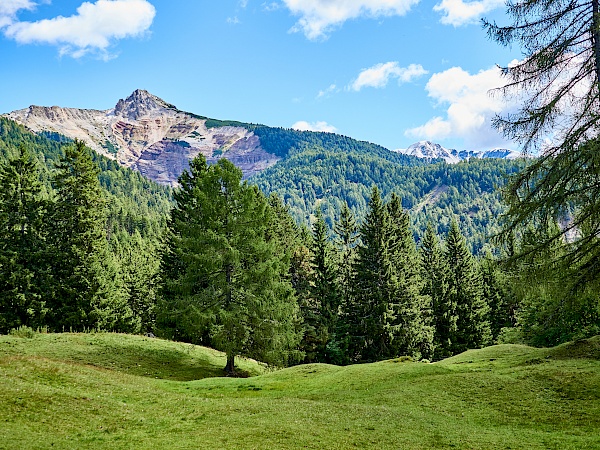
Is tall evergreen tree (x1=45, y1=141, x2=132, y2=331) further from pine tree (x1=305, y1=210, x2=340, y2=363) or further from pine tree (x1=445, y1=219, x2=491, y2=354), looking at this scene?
pine tree (x1=445, y1=219, x2=491, y2=354)

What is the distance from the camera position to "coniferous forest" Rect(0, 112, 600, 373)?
30.8 m

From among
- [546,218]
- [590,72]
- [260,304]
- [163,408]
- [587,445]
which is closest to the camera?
[587,445]

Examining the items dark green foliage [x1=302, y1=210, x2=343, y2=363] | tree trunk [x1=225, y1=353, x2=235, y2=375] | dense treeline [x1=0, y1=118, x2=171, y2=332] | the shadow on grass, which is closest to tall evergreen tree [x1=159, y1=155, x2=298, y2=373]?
tree trunk [x1=225, y1=353, x2=235, y2=375]

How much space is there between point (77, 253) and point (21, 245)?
5204 millimetres

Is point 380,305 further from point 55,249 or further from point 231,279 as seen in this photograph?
point 55,249

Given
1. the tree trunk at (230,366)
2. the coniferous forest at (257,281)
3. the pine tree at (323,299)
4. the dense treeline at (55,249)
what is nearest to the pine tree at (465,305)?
the coniferous forest at (257,281)

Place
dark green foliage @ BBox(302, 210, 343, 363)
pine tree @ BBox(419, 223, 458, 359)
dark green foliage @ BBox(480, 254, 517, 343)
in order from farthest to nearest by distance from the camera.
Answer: dark green foliage @ BBox(480, 254, 517, 343)
pine tree @ BBox(419, 223, 458, 359)
dark green foliage @ BBox(302, 210, 343, 363)

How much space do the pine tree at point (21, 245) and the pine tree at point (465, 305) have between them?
4917cm

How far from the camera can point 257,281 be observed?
32.1m

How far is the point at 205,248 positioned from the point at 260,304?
224 inches

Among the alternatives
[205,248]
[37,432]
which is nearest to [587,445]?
[37,432]

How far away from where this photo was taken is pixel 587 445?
12312mm

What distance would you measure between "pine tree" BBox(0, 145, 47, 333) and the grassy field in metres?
11.6

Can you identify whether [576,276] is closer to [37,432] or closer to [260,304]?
[37,432]
